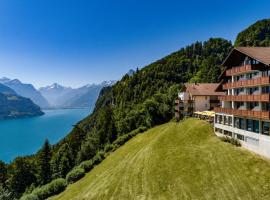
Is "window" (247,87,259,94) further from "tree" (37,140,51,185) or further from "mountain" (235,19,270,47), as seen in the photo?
"mountain" (235,19,270,47)

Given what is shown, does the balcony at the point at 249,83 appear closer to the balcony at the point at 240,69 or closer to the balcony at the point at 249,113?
the balcony at the point at 240,69

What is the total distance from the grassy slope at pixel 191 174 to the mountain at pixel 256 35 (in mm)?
108594

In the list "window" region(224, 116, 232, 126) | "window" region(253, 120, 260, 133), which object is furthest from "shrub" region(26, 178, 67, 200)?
"window" region(253, 120, 260, 133)

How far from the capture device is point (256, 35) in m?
147

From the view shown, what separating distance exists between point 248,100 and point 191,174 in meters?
13.0

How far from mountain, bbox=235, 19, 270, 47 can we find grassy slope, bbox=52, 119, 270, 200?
109 metres

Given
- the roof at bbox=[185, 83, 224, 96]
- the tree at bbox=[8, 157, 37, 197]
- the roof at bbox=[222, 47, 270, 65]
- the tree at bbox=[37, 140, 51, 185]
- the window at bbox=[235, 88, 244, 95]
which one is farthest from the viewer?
the tree at bbox=[37, 140, 51, 185]

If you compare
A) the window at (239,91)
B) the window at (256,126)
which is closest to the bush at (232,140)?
the window at (256,126)

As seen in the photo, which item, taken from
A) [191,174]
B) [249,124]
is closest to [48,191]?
[191,174]

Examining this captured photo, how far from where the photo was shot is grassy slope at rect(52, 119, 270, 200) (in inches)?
1118

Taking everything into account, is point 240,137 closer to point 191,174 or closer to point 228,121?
point 228,121

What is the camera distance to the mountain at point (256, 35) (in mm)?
138675

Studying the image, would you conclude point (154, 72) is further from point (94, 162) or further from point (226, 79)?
point (226, 79)

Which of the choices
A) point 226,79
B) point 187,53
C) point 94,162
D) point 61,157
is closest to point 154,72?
point 187,53
